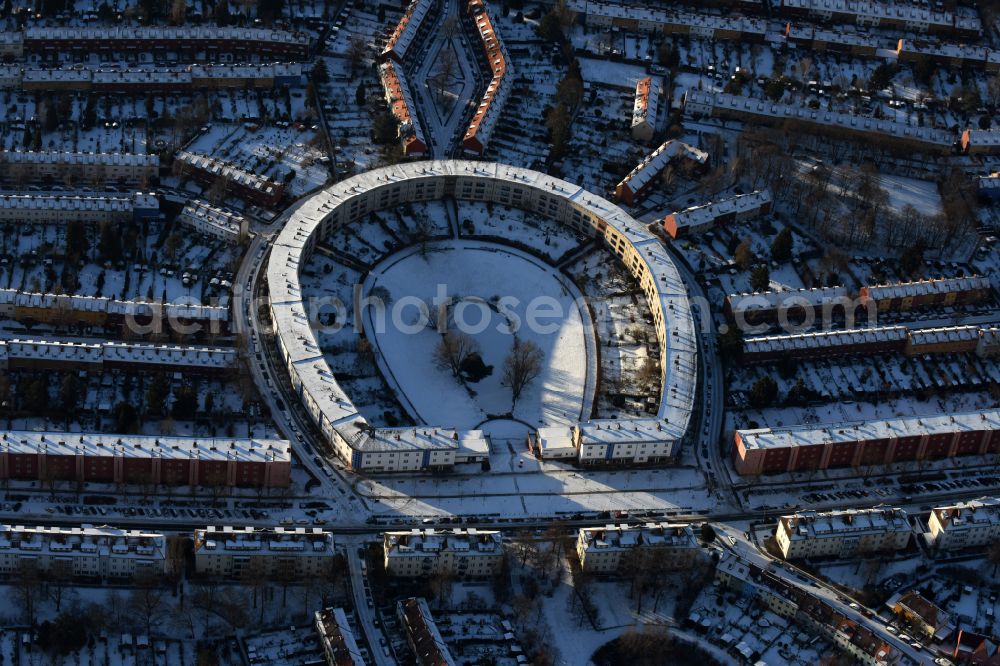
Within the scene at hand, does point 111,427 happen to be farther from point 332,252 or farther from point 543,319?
point 543,319

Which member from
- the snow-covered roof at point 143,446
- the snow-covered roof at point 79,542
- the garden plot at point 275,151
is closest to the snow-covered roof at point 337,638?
the snow-covered roof at point 79,542

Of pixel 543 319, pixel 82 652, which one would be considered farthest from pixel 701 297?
pixel 82 652

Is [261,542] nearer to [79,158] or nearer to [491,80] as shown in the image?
[79,158]

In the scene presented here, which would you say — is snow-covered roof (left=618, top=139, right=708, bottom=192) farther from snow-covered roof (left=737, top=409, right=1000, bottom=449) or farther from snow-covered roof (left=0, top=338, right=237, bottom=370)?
snow-covered roof (left=0, top=338, right=237, bottom=370)

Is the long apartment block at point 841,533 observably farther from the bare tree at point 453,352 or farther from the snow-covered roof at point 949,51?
the snow-covered roof at point 949,51

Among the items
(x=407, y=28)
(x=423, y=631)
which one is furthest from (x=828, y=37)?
(x=423, y=631)
